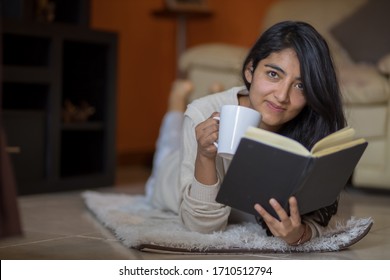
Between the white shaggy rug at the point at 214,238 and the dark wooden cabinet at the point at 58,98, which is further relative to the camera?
the dark wooden cabinet at the point at 58,98

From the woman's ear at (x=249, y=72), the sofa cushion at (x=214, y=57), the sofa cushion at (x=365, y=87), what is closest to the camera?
the woman's ear at (x=249, y=72)

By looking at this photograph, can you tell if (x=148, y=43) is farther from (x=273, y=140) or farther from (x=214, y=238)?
(x=273, y=140)

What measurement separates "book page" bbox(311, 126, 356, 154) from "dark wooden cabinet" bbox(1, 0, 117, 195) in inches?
58.1

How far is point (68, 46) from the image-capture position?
10.1 feet

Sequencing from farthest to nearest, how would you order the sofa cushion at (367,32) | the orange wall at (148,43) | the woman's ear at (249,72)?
1. the orange wall at (148,43)
2. the sofa cushion at (367,32)
3. the woman's ear at (249,72)

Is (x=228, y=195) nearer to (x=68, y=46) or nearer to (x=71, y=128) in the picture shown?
(x=71, y=128)

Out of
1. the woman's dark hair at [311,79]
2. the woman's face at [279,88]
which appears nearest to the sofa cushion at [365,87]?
the woman's dark hair at [311,79]

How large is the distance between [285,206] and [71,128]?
1.60 m

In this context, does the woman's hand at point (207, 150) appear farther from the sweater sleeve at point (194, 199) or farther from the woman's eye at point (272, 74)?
the woman's eye at point (272, 74)

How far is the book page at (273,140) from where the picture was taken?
1.26m

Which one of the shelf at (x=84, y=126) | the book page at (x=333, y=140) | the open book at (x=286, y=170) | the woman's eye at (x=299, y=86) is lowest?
the shelf at (x=84, y=126)

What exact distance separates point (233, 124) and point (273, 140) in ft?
0.26

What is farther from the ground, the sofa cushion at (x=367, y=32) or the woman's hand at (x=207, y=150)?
the sofa cushion at (x=367, y=32)
